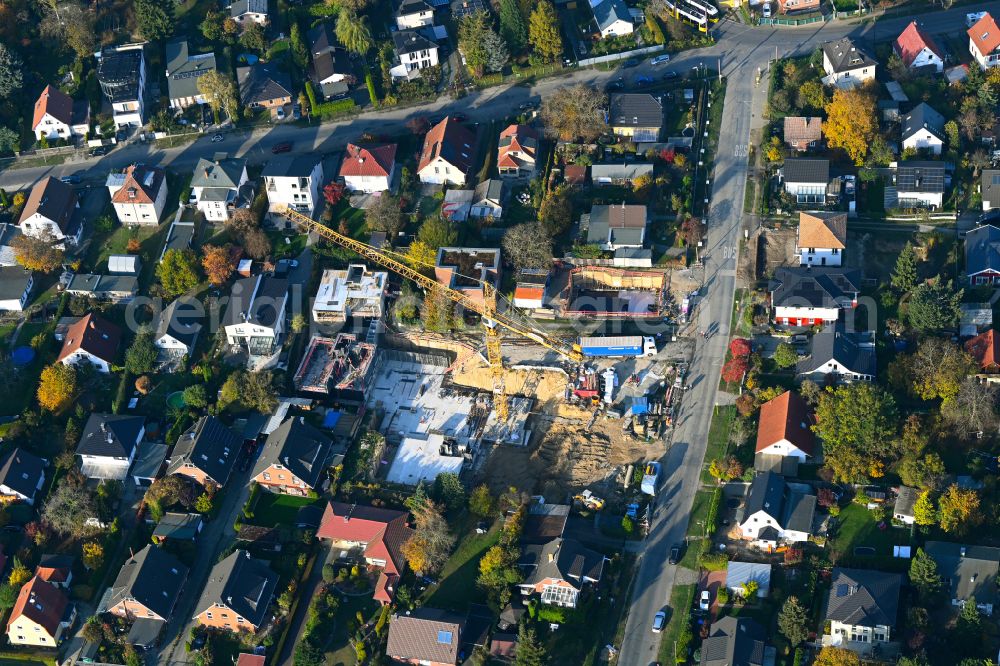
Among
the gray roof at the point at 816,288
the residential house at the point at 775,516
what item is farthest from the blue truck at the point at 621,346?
the residential house at the point at 775,516

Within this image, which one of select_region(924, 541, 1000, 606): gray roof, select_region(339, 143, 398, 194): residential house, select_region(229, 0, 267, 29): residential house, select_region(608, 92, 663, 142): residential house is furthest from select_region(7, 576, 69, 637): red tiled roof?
select_region(229, 0, 267, 29): residential house

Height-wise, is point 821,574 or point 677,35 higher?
point 677,35

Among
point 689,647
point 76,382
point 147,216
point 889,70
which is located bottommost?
point 689,647

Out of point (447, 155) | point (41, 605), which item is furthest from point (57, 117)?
point (41, 605)

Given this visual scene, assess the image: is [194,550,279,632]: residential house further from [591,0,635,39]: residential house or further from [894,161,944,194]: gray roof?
[591,0,635,39]: residential house

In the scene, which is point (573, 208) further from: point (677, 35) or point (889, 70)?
point (889, 70)

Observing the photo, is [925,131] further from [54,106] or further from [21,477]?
[54,106]

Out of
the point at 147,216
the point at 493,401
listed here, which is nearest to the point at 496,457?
the point at 493,401
